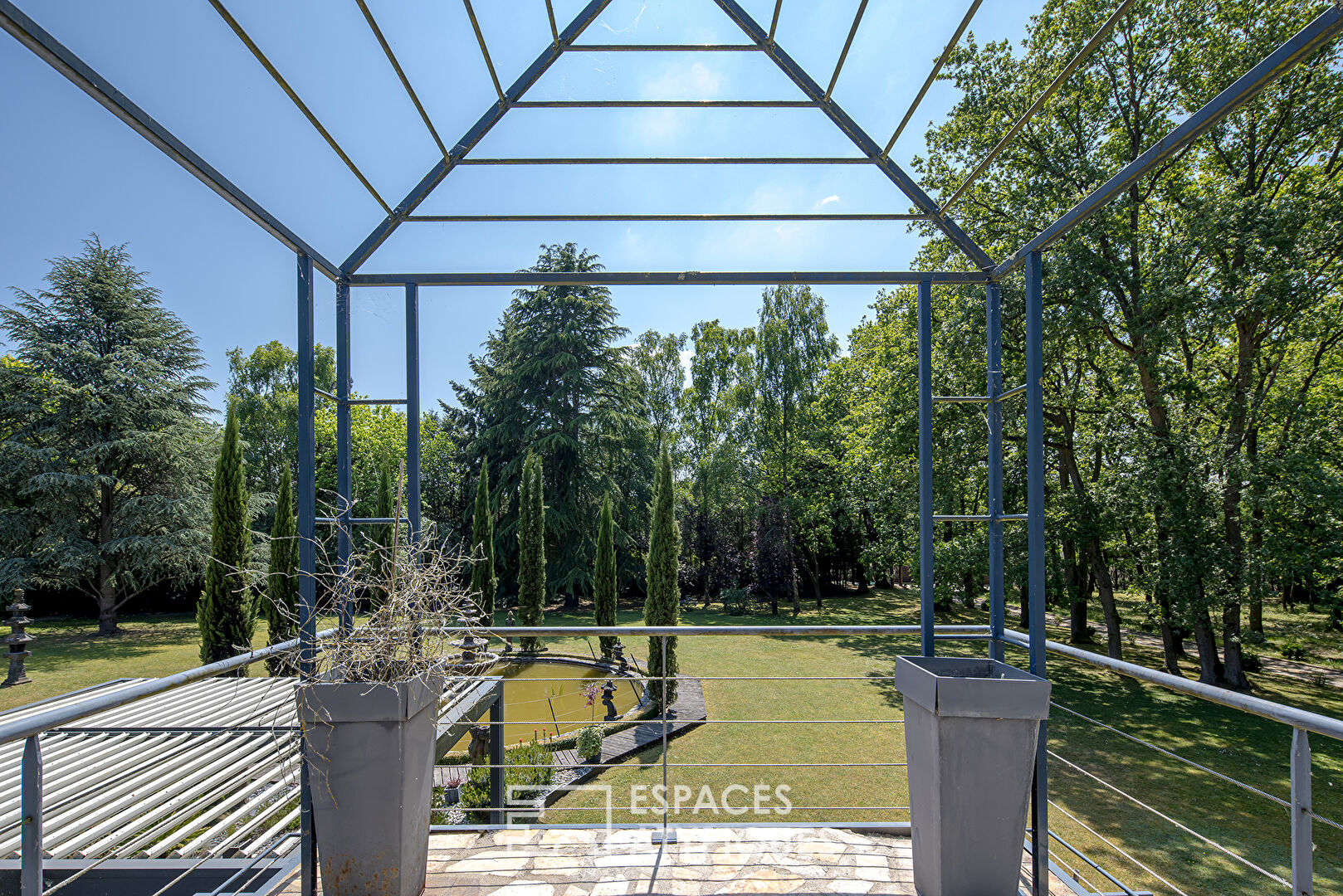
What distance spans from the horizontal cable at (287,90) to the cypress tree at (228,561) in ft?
30.3

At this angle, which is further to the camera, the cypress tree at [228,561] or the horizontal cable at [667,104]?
the cypress tree at [228,561]

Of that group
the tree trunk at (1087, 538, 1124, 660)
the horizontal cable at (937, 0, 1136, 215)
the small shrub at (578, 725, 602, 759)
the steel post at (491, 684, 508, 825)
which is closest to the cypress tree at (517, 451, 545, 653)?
the small shrub at (578, 725, 602, 759)

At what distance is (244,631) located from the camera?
1004cm

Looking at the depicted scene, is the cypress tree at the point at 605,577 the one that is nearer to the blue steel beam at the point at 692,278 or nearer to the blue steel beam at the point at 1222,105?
the blue steel beam at the point at 692,278

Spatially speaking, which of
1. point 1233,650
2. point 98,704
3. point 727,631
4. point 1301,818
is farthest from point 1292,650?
point 98,704

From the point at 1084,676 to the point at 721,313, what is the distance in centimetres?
1352

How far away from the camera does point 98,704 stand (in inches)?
51.8

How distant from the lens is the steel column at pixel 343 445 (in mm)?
2146

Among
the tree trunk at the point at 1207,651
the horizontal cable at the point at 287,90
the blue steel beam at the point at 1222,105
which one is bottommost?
the tree trunk at the point at 1207,651

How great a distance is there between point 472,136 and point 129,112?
119cm

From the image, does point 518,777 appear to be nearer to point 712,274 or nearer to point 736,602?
point 712,274

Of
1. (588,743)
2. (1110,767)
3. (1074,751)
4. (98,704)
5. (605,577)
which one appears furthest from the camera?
(605,577)

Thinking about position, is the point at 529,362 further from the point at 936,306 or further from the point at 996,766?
the point at 996,766

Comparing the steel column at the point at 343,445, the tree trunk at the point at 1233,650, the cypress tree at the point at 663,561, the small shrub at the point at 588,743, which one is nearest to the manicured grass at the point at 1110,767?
the small shrub at the point at 588,743
